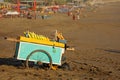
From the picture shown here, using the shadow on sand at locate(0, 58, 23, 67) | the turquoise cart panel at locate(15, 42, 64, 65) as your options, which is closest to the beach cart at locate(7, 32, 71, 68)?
the turquoise cart panel at locate(15, 42, 64, 65)

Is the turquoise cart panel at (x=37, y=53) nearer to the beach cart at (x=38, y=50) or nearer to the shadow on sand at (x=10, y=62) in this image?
the beach cart at (x=38, y=50)

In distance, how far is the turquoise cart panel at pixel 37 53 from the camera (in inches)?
427

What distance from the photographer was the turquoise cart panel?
1084cm

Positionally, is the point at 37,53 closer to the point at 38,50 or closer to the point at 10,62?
the point at 38,50

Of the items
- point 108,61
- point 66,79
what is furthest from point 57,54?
point 108,61

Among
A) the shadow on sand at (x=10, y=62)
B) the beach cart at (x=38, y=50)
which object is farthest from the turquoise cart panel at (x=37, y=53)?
the shadow on sand at (x=10, y=62)

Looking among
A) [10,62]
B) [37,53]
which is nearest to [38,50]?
[37,53]

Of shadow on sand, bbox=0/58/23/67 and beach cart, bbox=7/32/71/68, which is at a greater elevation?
beach cart, bbox=7/32/71/68

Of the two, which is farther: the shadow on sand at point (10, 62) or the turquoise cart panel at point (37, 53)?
the shadow on sand at point (10, 62)

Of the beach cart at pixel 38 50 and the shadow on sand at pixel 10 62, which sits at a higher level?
the beach cart at pixel 38 50

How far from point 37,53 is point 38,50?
4.2 inches

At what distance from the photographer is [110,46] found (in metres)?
18.9

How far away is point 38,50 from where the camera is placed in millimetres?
10898

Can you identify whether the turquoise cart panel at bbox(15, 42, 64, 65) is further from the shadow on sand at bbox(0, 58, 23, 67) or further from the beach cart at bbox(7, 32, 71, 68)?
the shadow on sand at bbox(0, 58, 23, 67)
